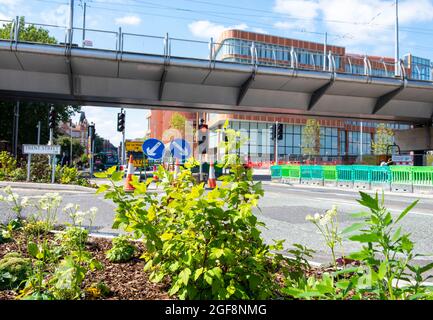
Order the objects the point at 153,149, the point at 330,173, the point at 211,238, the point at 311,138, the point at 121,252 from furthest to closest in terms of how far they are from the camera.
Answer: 1. the point at 311,138
2. the point at 330,173
3. the point at 153,149
4. the point at 121,252
5. the point at 211,238

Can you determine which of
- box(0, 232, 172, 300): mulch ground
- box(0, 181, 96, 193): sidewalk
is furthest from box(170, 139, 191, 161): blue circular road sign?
box(0, 232, 172, 300): mulch ground

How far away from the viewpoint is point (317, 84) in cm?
2259

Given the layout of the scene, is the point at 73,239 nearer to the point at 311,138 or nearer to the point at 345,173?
the point at 345,173

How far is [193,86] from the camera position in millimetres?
21953

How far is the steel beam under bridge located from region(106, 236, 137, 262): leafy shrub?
16750mm

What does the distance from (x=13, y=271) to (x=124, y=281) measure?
80 centimetres

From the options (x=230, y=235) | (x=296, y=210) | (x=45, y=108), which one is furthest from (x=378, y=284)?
(x=45, y=108)

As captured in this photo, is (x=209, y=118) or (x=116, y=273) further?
(x=209, y=118)

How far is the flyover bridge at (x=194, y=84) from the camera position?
1880 cm

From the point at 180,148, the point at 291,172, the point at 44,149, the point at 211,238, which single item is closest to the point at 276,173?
the point at 291,172

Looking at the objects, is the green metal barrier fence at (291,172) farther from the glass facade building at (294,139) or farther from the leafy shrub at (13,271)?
the leafy shrub at (13,271)
